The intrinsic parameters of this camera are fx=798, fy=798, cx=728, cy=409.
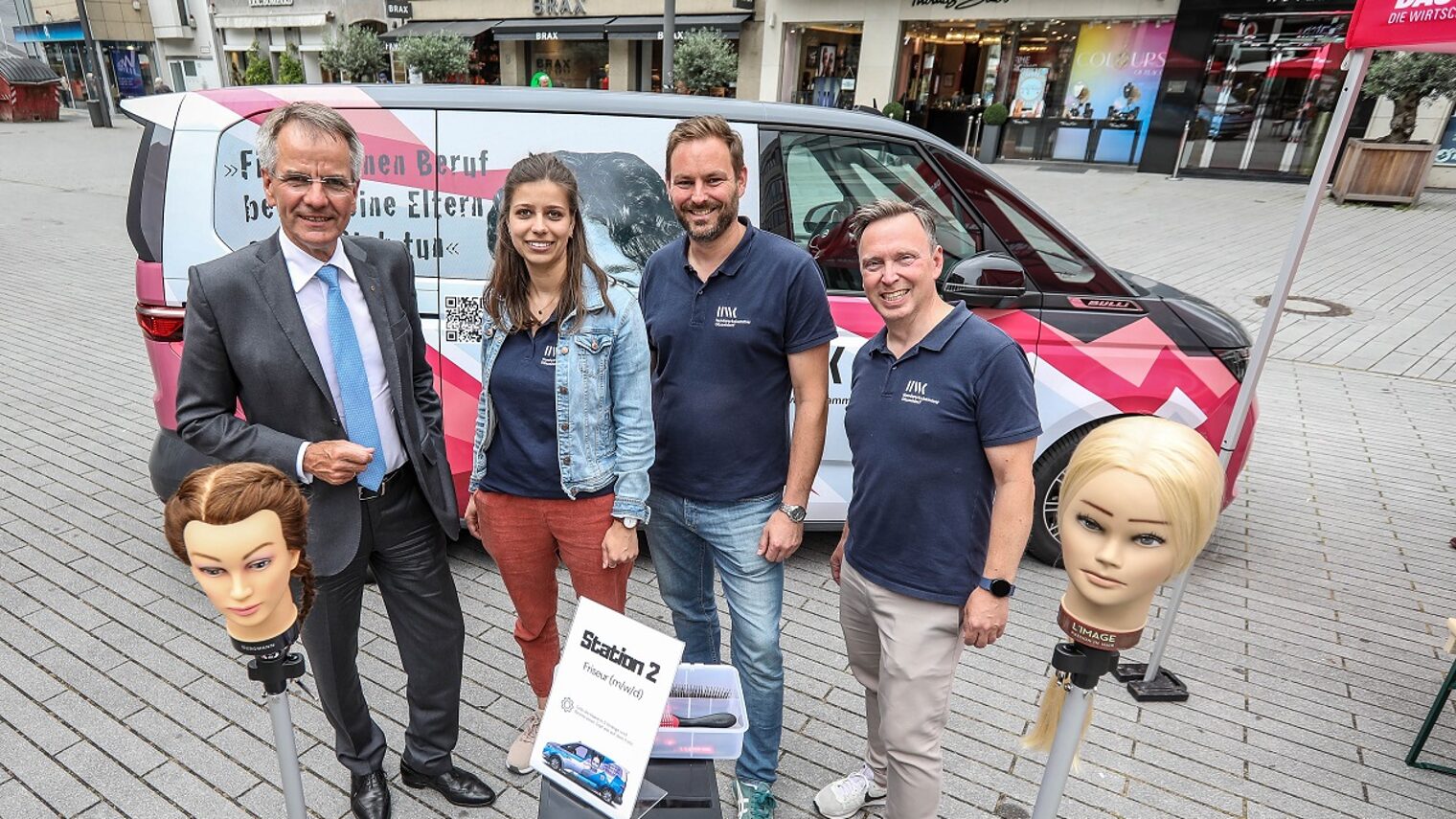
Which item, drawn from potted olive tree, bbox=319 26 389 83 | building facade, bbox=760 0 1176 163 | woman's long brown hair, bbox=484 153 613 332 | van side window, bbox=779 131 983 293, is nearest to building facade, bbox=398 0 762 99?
potted olive tree, bbox=319 26 389 83

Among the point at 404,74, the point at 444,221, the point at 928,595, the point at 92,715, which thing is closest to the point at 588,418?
the point at 928,595

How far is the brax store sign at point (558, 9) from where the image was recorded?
2491 centimetres

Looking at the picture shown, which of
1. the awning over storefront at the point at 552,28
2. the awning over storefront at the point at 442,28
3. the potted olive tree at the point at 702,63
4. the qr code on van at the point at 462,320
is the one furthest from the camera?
the awning over storefront at the point at 442,28

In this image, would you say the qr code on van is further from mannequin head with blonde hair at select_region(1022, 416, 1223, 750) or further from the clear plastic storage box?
mannequin head with blonde hair at select_region(1022, 416, 1223, 750)

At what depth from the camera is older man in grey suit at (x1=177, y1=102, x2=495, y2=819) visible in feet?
6.28

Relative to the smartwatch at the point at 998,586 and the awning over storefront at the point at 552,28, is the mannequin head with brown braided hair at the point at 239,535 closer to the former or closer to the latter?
the smartwatch at the point at 998,586

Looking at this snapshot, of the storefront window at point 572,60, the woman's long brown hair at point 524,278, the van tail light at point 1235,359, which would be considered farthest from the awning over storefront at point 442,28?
the woman's long brown hair at point 524,278

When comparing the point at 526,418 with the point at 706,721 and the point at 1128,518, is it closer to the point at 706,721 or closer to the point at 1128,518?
the point at 706,721

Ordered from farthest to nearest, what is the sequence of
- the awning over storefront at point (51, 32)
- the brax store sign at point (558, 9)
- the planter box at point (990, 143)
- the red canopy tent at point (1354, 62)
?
the awning over storefront at point (51, 32)
the brax store sign at point (558, 9)
the planter box at point (990, 143)
the red canopy tent at point (1354, 62)

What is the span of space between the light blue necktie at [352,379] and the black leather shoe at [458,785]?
3.34ft

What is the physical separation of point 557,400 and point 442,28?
97.4ft

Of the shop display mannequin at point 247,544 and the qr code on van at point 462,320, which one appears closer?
the shop display mannequin at point 247,544

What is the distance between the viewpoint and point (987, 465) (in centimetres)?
200

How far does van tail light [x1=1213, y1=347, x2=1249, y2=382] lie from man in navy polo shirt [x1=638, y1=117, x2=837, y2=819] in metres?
2.44
